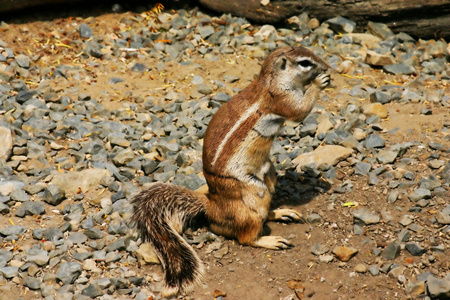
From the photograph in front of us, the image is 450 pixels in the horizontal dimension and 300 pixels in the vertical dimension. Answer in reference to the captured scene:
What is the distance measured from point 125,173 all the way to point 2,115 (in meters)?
1.84

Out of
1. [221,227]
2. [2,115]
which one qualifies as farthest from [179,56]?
[221,227]

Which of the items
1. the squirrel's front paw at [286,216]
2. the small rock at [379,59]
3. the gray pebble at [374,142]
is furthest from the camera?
the small rock at [379,59]

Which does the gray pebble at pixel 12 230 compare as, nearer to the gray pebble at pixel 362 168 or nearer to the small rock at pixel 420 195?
the gray pebble at pixel 362 168

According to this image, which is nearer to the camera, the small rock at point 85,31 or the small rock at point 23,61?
the small rock at point 23,61

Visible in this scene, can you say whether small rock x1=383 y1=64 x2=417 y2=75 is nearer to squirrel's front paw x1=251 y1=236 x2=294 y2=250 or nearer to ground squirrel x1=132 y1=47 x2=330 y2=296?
ground squirrel x1=132 y1=47 x2=330 y2=296

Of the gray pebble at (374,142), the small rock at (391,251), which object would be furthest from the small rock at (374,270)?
the gray pebble at (374,142)

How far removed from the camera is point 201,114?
6555mm

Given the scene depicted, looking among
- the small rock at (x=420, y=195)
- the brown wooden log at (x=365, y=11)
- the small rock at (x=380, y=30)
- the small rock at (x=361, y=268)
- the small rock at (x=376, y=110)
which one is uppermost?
the brown wooden log at (x=365, y=11)

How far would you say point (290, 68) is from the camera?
15.7ft

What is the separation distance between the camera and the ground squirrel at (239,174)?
4.58m

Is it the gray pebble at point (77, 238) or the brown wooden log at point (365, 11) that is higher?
the brown wooden log at point (365, 11)

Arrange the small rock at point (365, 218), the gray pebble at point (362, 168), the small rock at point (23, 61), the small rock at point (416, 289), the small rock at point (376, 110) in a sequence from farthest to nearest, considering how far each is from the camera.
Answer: the small rock at point (23, 61)
the small rock at point (376, 110)
the gray pebble at point (362, 168)
the small rock at point (365, 218)
the small rock at point (416, 289)

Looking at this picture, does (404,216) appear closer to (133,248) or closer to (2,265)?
(133,248)

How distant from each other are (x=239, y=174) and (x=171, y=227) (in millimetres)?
715
